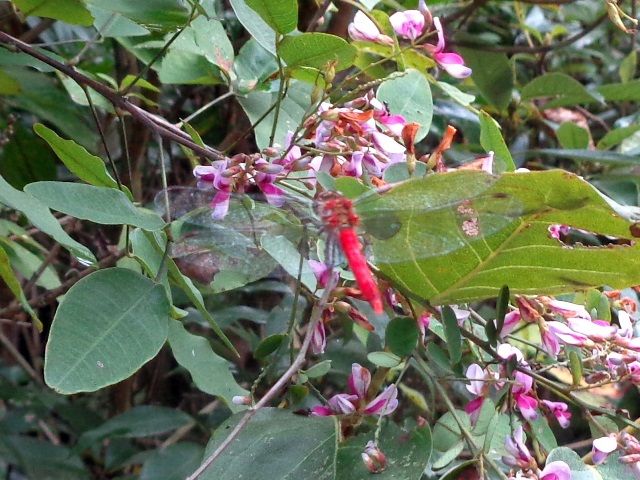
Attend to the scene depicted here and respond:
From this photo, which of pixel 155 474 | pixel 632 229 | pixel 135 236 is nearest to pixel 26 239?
pixel 155 474

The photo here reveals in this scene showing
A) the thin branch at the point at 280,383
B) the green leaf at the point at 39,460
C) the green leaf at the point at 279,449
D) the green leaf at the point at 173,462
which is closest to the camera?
the thin branch at the point at 280,383

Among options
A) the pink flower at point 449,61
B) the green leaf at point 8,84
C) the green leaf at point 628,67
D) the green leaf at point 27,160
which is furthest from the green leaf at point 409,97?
the green leaf at point 628,67

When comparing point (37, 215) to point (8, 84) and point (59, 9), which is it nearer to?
point (59, 9)

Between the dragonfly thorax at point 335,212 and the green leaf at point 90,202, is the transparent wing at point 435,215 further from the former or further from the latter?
the green leaf at point 90,202

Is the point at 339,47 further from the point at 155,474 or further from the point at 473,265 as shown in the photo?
the point at 155,474

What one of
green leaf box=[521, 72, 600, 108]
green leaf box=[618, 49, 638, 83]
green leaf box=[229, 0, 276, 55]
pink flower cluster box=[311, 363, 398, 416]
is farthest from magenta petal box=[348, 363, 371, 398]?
green leaf box=[618, 49, 638, 83]

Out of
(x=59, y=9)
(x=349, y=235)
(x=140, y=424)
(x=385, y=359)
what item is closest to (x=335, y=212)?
(x=349, y=235)

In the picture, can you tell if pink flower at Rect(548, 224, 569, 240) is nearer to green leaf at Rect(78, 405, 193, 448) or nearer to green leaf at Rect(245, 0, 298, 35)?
green leaf at Rect(245, 0, 298, 35)
